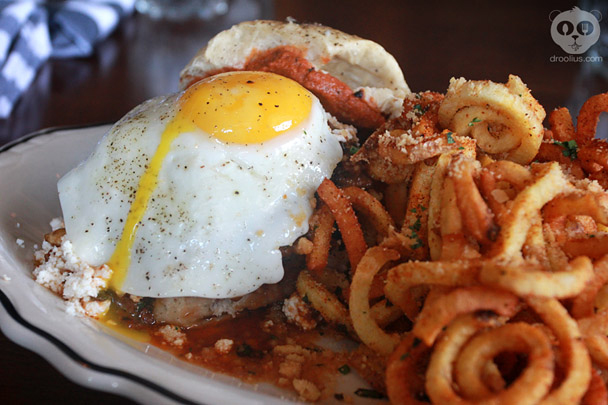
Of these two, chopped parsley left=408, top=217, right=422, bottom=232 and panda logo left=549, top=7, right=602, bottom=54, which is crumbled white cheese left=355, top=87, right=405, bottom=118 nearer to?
chopped parsley left=408, top=217, right=422, bottom=232

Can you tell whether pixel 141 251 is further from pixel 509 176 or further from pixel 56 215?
pixel 509 176

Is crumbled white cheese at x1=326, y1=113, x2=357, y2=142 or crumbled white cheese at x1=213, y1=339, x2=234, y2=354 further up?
crumbled white cheese at x1=326, y1=113, x2=357, y2=142

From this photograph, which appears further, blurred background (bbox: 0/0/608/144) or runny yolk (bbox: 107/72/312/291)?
blurred background (bbox: 0/0/608/144)

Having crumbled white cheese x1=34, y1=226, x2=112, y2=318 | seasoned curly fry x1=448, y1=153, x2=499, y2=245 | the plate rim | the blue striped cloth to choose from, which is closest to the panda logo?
the blue striped cloth

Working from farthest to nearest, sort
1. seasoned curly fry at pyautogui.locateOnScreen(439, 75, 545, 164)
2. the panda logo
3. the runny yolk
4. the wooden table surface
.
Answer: the panda logo → the wooden table surface → the runny yolk → seasoned curly fry at pyautogui.locateOnScreen(439, 75, 545, 164)

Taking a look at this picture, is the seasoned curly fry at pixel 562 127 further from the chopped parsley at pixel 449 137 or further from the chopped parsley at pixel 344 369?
the chopped parsley at pixel 344 369

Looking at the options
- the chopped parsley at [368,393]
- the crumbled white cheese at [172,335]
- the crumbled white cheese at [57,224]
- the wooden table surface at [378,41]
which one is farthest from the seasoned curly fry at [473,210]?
the wooden table surface at [378,41]

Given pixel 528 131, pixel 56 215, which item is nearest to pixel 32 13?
pixel 56 215
